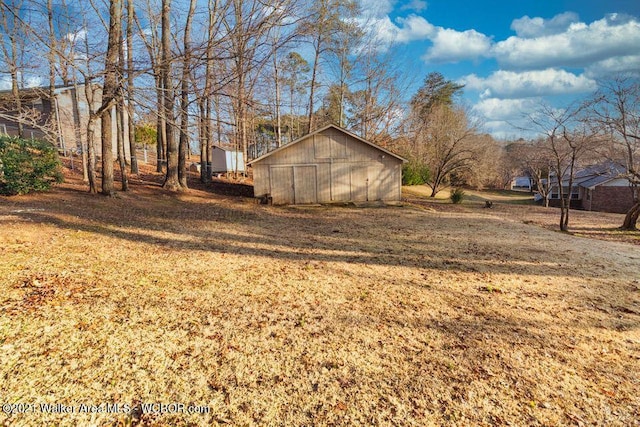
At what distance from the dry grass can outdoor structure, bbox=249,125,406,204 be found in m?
9.63

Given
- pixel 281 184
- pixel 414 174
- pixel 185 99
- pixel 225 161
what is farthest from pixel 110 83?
pixel 414 174

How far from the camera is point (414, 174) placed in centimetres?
3347

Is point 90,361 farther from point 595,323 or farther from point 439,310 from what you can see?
point 595,323

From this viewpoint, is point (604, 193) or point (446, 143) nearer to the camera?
point (446, 143)

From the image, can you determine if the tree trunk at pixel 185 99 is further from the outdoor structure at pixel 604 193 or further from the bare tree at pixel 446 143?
the outdoor structure at pixel 604 193

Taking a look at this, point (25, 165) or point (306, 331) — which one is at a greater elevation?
point (25, 165)

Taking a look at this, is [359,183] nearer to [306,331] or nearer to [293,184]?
[293,184]

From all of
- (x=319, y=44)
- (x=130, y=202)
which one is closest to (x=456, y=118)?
(x=319, y=44)

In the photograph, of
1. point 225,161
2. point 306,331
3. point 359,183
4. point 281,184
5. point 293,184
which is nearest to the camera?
point 306,331

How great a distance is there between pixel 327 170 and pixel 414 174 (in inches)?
753

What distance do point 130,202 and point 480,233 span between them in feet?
40.5

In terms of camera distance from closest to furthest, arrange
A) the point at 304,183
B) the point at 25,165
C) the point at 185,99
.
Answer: the point at 185,99
the point at 25,165
the point at 304,183

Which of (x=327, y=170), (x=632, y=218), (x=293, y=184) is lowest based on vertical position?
(x=632, y=218)

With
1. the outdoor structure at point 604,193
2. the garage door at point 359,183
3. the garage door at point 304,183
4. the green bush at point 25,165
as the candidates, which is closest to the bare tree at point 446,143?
the outdoor structure at point 604,193
